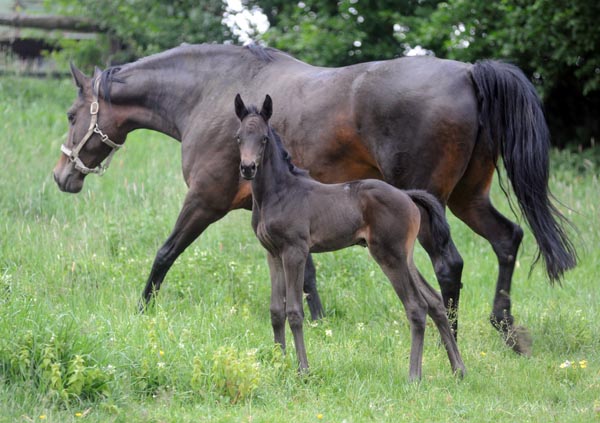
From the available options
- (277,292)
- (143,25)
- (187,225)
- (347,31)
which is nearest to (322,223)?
(277,292)

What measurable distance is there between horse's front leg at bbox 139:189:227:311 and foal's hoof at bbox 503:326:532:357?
2.37m

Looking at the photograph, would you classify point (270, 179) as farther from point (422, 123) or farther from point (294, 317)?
point (422, 123)

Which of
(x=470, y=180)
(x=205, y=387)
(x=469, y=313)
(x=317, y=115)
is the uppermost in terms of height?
(x=317, y=115)

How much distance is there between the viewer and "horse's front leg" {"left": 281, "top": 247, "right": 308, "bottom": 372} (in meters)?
4.93

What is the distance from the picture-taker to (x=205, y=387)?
4.54m

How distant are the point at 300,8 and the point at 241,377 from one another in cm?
1094

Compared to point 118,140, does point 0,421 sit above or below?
below

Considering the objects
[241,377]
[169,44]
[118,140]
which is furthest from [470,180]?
[169,44]

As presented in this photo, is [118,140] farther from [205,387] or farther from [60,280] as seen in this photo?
[205,387]

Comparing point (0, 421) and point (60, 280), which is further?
point (60, 280)

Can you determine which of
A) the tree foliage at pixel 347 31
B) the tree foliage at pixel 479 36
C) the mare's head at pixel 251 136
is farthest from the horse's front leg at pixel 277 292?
the tree foliage at pixel 347 31

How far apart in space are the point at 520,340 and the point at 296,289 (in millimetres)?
1964

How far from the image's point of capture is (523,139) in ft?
19.1

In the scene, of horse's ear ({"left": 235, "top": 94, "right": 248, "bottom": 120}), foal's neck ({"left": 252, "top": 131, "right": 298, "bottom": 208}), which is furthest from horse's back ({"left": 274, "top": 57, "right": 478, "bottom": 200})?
horse's ear ({"left": 235, "top": 94, "right": 248, "bottom": 120})
